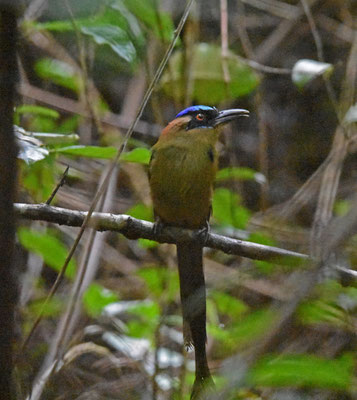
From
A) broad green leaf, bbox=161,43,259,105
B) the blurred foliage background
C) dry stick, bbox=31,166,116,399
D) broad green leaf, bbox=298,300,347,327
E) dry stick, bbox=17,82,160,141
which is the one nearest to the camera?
broad green leaf, bbox=298,300,347,327

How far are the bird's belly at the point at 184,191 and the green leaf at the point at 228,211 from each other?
1.20 feet

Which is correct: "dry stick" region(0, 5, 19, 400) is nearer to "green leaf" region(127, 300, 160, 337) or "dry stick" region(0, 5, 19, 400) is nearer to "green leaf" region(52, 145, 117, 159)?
"green leaf" region(52, 145, 117, 159)

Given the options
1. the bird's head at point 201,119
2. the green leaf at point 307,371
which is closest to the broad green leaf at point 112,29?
the bird's head at point 201,119

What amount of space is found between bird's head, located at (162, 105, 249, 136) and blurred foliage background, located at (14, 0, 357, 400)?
27cm

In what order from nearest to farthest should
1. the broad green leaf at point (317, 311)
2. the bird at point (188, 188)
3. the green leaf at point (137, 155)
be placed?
the broad green leaf at point (317, 311), the green leaf at point (137, 155), the bird at point (188, 188)

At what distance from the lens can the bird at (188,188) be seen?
9.31 feet

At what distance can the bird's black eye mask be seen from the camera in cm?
327

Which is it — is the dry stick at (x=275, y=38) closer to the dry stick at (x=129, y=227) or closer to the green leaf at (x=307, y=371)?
the dry stick at (x=129, y=227)

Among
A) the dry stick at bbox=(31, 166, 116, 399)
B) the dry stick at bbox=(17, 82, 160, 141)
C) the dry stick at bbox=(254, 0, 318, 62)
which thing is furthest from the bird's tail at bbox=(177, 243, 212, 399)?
the dry stick at bbox=(254, 0, 318, 62)

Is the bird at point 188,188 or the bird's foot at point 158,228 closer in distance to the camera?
the bird's foot at point 158,228

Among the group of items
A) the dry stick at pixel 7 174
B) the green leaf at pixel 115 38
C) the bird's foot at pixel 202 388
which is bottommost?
the bird's foot at pixel 202 388

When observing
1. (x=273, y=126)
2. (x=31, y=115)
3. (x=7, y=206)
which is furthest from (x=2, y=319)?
(x=273, y=126)

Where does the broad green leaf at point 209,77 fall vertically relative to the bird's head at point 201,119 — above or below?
above

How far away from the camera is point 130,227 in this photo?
239cm
